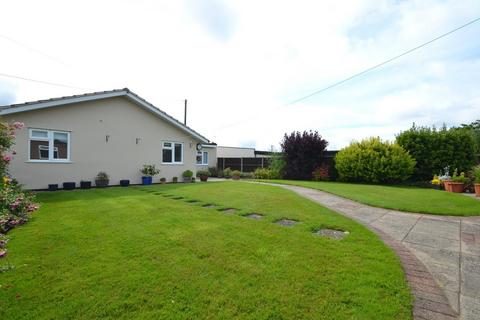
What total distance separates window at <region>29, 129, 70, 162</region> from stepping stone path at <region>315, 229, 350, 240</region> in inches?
450

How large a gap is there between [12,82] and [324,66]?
54.7ft

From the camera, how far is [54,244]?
12.7ft

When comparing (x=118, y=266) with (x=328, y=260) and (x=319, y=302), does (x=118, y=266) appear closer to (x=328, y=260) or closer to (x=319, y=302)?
(x=319, y=302)

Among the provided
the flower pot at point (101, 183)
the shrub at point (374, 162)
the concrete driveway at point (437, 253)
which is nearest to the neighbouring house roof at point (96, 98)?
the flower pot at point (101, 183)

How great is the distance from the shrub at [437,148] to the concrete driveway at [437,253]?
9.58 metres

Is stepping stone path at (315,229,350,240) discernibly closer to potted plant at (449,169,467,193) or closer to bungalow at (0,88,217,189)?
potted plant at (449,169,467,193)

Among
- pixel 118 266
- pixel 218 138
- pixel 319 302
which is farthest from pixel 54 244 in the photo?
pixel 218 138

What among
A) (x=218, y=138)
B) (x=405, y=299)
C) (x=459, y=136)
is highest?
(x=218, y=138)

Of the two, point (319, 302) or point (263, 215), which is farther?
point (263, 215)

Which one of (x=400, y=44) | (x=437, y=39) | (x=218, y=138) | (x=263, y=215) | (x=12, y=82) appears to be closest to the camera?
(x=263, y=215)

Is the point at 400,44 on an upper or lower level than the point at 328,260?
upper

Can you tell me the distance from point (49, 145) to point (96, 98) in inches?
114

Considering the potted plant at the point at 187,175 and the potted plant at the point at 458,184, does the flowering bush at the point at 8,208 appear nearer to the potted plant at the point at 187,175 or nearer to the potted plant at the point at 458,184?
the potted plant at the point at 187,175

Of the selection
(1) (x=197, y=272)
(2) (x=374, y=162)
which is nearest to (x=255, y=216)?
(1) (x=197, y=272)
